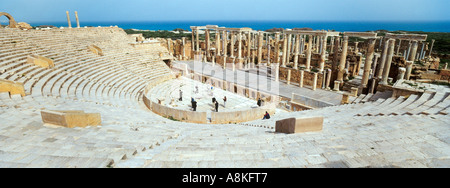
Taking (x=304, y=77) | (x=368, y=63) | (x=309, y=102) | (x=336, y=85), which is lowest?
(x=309, y=102)

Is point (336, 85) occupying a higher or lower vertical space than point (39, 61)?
lower

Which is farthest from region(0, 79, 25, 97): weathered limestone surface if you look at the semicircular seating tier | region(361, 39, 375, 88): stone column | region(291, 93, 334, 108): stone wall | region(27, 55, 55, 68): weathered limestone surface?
region(361, 39, 375, 88): stone column

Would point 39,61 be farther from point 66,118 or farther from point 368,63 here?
point 368,63

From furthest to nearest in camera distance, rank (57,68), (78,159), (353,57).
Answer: (353,57) < (57,68) < (78,159)

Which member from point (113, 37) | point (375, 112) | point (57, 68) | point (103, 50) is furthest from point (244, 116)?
point (113, 37)

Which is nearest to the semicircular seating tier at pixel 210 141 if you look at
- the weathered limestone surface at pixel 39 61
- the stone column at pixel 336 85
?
the weathered limestone surface at pixel 39 61

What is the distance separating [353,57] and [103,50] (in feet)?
77.3

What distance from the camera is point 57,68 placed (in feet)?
46.4

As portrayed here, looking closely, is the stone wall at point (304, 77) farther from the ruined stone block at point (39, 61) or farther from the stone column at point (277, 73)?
the ruined stone block at point (39, 61)

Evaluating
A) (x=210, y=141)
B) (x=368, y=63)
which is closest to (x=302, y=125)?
(x=210, y=141)

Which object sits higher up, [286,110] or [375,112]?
[375,112]

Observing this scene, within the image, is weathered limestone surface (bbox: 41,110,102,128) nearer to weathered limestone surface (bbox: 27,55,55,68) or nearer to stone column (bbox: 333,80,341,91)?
weathered limestone surface (bbox: 27,55,55,68)

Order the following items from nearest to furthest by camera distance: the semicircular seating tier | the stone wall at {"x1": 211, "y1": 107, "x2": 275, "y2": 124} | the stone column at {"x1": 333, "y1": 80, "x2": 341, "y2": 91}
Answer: the semicircular seating tier
the stone wall at {"x1": 211, "y1": 107, "x2": 275, "y2": 124}
the stone column at {"x1": 333, "y1": 80, "x2": 341, "y2": 91}
